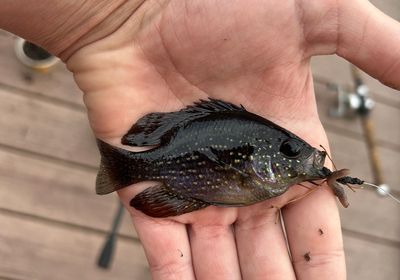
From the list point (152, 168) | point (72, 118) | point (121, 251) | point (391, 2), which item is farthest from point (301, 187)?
point (391, 2)

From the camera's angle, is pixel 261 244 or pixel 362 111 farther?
pixel 362 111

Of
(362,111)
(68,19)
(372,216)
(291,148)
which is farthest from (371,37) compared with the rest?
(372,216)

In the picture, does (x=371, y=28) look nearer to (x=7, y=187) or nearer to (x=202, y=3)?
(x=202, y=3)

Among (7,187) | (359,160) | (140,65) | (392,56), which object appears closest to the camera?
(392,56)

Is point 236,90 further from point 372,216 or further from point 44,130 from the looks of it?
point 372,216

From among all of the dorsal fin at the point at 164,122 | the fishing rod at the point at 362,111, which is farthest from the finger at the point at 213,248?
the fishing rod at the point at 362,111

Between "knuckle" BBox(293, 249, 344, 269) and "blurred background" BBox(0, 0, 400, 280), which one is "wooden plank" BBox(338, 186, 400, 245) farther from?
"knuckle" BBox(293, 249, 344, 269)

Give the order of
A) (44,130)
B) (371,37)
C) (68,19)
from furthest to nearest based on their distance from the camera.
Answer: (44,130) → (68,19) → (371,37)
